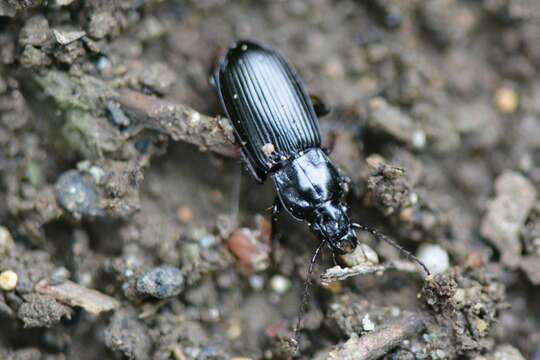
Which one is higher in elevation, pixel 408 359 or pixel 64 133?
pixel 64 133

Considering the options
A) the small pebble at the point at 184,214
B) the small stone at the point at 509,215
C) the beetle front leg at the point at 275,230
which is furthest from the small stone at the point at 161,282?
the small stone at the point at 509,215

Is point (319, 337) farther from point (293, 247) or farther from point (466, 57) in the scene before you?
point (466, 57)

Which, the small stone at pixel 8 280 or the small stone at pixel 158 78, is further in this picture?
the small stone at pixel 158 78

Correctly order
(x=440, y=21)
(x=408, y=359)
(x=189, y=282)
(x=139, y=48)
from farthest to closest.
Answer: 1. (x=440, y=21)
2. (x=139, y=48)
3. (x=189, y=282)
4. (x=408, y=359)

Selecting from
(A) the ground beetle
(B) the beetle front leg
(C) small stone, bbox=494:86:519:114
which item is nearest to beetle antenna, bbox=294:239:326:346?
(A) the ground beetle

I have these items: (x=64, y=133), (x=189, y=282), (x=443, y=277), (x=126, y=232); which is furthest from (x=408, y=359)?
(x=64, y=133)

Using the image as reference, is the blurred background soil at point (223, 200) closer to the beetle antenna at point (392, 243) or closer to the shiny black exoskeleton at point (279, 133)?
the beetle antenna at point (392, 243)

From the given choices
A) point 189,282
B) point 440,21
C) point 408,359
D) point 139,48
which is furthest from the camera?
point 440,21
